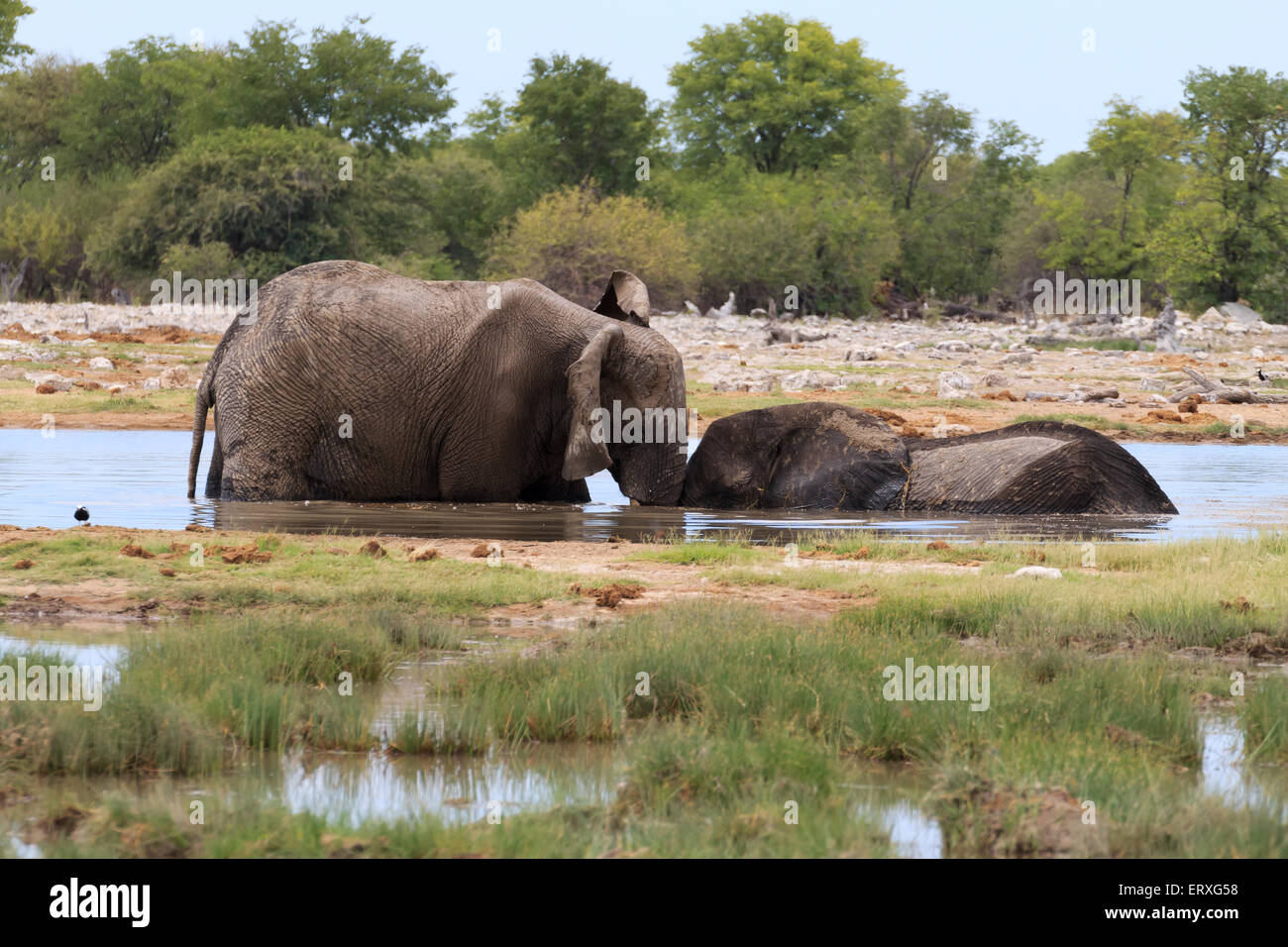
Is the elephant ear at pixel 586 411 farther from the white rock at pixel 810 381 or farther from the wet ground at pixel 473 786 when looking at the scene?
the white rock at pixel 810 381

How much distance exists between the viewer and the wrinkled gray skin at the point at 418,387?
1384cm

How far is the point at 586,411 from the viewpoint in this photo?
1341 centimetres

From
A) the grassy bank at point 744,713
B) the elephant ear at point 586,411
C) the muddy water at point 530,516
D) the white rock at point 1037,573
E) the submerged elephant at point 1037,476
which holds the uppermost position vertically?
the elephant ear at point 586,411

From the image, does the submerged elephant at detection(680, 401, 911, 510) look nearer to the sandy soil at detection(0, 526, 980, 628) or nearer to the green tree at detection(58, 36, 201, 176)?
the sandy soil at detection(0, 526, 980, 628)

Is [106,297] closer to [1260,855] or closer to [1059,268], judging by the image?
[1059,268]

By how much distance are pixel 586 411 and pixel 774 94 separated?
199ft

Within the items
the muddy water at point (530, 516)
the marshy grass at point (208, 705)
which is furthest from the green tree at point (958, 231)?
the marshy grass at point (208, 705)

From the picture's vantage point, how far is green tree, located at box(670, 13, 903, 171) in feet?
233

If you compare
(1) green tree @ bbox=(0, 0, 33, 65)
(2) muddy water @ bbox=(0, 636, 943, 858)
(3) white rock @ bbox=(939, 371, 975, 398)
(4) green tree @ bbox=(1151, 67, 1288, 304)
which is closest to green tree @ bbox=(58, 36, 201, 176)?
(1) green tree @ bbox=(0, 0, 33, 65)

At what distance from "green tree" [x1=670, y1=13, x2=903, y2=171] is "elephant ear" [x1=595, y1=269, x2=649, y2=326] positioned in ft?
182

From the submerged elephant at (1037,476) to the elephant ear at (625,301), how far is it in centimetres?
292

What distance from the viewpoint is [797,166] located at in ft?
233

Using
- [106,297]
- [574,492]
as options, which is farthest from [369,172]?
[574,492]

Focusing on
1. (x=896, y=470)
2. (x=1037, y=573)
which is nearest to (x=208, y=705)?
(x=1037, y=573)
